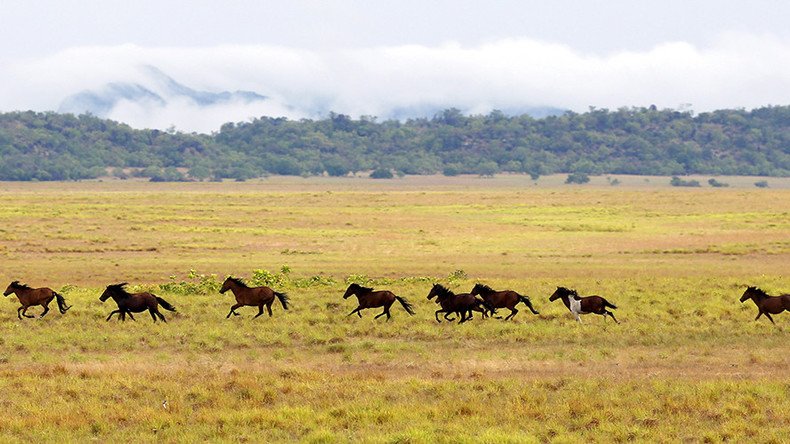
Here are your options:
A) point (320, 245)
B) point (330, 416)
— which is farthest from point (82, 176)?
point (330, 416)

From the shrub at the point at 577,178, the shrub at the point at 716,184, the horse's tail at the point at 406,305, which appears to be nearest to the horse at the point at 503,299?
the horse's tail at the point at 406,305

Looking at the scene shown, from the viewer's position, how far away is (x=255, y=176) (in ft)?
→ 591

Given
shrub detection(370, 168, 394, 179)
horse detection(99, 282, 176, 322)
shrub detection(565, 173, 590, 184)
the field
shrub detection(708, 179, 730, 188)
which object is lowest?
shrub detection(708, 179, 730, 188)

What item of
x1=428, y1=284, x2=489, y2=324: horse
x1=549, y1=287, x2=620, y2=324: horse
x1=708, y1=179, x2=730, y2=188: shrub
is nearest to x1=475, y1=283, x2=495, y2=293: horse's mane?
x1=428, y1=284, x2=489, y2=324: horse

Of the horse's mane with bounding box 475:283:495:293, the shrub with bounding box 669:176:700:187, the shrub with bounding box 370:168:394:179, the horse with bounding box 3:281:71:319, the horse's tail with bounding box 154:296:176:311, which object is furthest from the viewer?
the shrub with bounding box 370:168:394:179

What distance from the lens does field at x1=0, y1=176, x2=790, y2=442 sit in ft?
51.9

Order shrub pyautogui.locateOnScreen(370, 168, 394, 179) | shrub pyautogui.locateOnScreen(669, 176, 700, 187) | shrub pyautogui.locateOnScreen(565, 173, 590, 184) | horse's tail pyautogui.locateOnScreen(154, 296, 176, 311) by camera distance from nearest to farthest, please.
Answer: horse's tail pyautogui.locateOnScreen(154, 296, 176, 311), shrub pyautogui.locateOnScreen(669, 176, 700, 187), shrub pyautogui.locateOnScreen(565, 173, 590, 184), shrub pyautogui.locateOnScreen(370, 168, 394, 179)

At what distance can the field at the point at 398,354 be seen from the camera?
15.8 m

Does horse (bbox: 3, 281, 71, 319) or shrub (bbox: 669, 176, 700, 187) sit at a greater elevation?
horse (bbox: 3, 281, 71, 319)

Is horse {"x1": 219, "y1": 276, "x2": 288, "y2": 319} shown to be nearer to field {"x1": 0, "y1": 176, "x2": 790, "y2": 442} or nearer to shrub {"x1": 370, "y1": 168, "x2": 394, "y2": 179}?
field {"x1": 0, "y1": 176, "x2": 790, "y2": 442}

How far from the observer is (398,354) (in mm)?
22141

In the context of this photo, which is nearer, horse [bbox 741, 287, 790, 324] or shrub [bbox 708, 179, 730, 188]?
horse [bbox 741, 287, 790, 324]

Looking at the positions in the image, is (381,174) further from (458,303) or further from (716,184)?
(458,303)

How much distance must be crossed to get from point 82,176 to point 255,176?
26713mm
